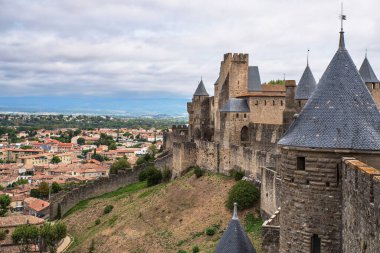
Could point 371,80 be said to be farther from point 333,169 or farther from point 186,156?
point 333,169

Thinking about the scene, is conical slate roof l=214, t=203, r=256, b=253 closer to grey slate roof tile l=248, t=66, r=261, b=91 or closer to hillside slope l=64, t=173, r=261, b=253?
hillside slope l=64, t=173, r=261, b=253

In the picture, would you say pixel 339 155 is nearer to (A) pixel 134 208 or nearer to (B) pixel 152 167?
(A) pixel 134 208

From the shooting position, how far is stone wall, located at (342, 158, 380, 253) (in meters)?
8.75

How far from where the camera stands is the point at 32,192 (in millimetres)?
89375

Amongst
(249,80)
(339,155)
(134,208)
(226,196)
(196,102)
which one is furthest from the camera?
(196,102)

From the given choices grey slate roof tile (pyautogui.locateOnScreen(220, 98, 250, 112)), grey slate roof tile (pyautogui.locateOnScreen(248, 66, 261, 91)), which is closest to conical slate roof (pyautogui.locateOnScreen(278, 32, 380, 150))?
grey slate roof tile (pyautogui.locateOnScreen(220, 98, 250, 112))

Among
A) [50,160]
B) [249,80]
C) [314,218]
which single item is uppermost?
[249,80]

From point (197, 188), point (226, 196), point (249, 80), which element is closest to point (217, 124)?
point (249, 80)

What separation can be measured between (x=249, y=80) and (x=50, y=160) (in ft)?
367

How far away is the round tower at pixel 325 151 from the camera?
11.2m

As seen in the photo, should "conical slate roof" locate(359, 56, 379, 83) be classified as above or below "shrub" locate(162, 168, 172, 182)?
above

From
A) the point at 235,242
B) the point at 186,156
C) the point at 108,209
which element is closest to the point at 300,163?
the point at 235,242

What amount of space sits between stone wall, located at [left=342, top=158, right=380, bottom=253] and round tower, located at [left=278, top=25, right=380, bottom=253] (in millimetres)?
405

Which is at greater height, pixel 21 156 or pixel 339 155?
pixel 339 155
